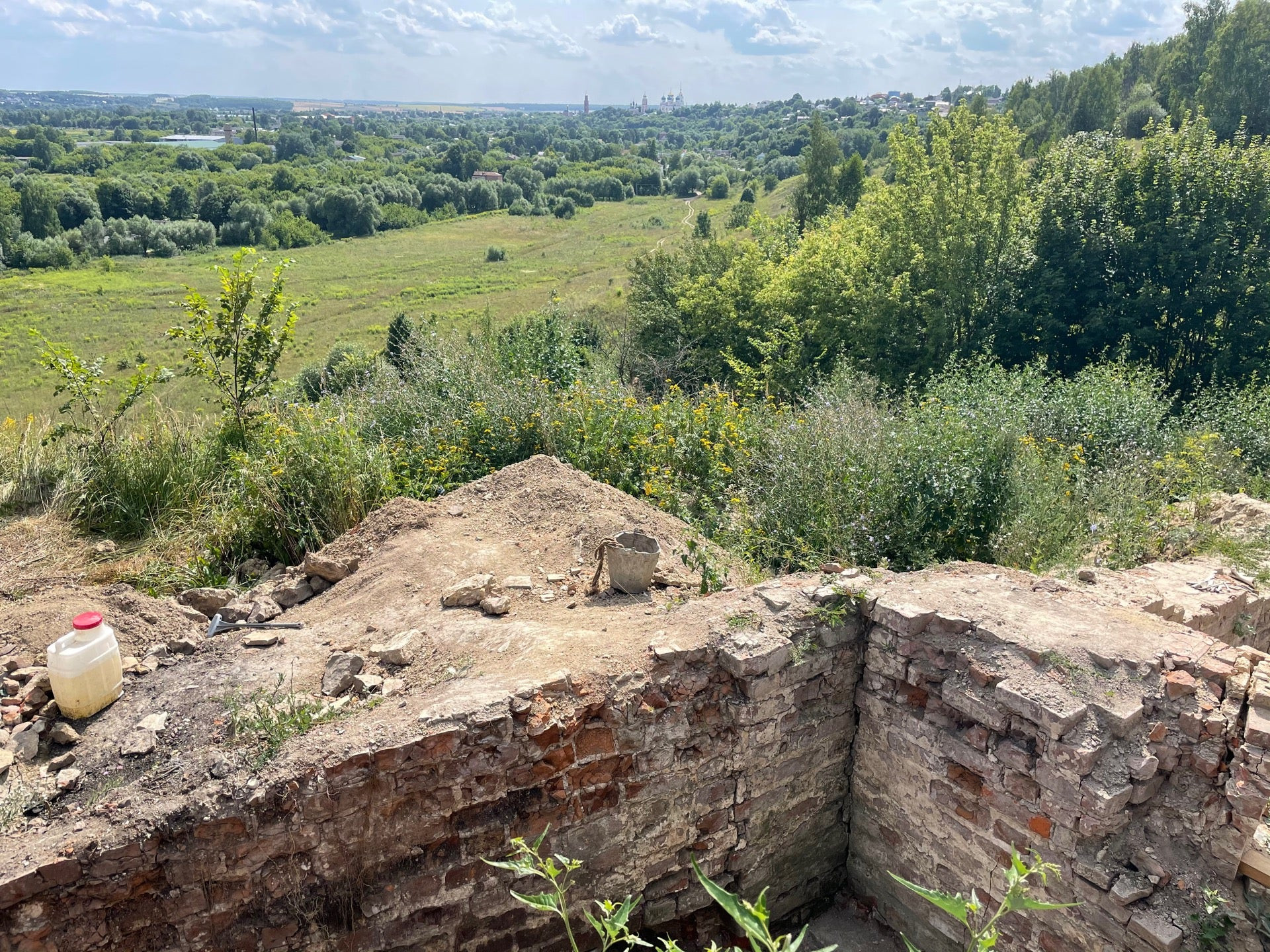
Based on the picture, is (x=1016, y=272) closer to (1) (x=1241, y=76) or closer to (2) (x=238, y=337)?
(2) (x=238, y=337)

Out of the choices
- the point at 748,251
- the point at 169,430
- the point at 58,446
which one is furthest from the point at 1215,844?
the point at 748,251

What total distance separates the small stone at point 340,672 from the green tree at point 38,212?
212 feet

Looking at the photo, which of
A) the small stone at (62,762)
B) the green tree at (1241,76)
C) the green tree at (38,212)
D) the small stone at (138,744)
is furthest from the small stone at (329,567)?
the green tree at (38,212)

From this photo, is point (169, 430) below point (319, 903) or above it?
above

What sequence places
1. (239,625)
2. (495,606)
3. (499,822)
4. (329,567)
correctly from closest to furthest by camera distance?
(499,822)
(495,606)
(239,625)
(329,567)

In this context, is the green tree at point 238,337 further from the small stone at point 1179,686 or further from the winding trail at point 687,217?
the winding trail at point 687,217

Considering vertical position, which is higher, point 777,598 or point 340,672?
point 777,598

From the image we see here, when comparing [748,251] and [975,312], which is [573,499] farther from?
[748,251]

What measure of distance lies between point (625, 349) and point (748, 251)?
437 cm

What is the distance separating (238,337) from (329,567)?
11.4ft

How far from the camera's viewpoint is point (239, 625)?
5.63 m

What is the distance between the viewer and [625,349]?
65.8 feet

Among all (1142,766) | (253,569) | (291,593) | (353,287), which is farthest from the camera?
(353,287)

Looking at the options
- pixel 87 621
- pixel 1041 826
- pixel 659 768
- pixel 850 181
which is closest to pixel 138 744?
pixel 87 621
